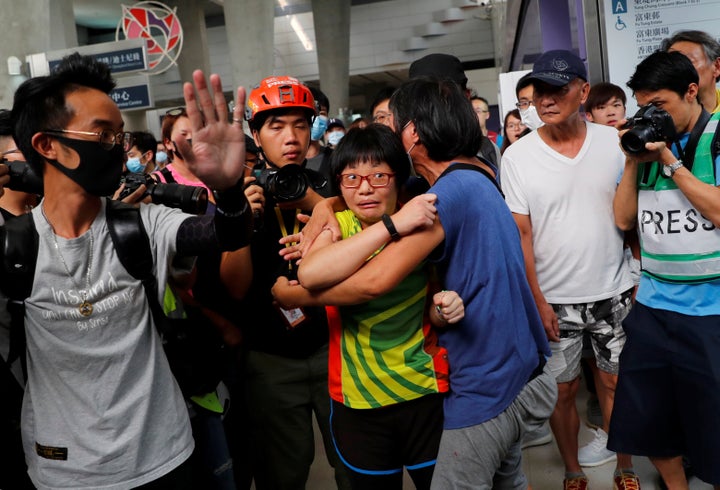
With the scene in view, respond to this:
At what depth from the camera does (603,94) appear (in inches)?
148

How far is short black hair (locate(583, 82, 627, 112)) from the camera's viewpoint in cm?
374

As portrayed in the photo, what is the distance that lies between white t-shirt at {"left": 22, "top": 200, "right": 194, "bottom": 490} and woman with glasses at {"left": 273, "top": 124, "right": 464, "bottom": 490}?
46 centimetres

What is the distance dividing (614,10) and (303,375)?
3.19m

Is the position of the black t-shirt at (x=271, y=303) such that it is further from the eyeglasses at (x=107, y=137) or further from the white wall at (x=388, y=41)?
the white wall at (x=388, y=41)

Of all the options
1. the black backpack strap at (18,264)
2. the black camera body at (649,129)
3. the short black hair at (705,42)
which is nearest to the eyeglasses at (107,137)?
the black backpack strap at (18,264)

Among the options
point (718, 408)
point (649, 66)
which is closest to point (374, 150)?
point (649, 66)

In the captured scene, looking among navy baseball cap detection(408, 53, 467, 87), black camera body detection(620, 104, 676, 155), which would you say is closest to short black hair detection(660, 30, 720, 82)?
black camera body detection(620, 104, 676, 155)

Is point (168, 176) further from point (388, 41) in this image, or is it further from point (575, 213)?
point (388, 41)

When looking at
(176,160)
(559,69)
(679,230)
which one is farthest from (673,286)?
(176,160)

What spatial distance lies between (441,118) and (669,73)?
44.8 inches

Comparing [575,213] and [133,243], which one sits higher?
[133,243]

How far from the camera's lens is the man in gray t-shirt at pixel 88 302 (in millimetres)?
1519

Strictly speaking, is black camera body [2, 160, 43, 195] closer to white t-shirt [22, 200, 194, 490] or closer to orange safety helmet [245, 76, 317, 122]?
white t-shirt [22, 200, 194, 490]

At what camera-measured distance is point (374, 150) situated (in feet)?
5.57
